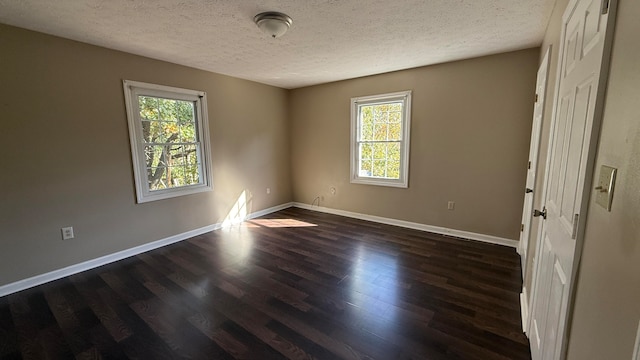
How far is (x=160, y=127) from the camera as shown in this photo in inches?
133

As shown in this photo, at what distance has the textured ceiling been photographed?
201 cm

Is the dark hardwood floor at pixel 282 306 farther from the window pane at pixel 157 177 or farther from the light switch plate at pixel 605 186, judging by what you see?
the light switch plate at pixel 605 186

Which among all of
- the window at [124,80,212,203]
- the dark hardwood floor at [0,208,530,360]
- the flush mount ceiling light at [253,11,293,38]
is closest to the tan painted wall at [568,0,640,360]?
the dark hardwood floor at [0,208,530,360]

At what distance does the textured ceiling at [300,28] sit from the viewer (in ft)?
6.59

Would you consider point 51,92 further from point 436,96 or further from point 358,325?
point 436,96

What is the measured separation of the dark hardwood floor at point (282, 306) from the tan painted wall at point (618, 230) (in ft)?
3.75

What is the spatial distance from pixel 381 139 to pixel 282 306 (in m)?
2.98

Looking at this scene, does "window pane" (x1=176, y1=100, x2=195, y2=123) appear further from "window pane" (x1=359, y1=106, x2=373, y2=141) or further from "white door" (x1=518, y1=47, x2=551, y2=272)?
"white door" (x1=518, y1=47, x2=551, y2=272)

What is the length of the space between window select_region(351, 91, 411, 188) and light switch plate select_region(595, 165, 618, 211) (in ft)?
10.4

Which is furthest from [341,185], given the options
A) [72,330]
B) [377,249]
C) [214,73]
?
[72,330]

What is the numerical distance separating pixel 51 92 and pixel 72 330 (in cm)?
219

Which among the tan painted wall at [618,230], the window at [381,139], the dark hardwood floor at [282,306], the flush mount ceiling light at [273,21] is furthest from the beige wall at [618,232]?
the window at [381,139]

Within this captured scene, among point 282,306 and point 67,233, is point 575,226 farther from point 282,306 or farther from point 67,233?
point 67,233

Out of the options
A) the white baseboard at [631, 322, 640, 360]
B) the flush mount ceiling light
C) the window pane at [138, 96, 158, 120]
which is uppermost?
the flush mount ceiling light
